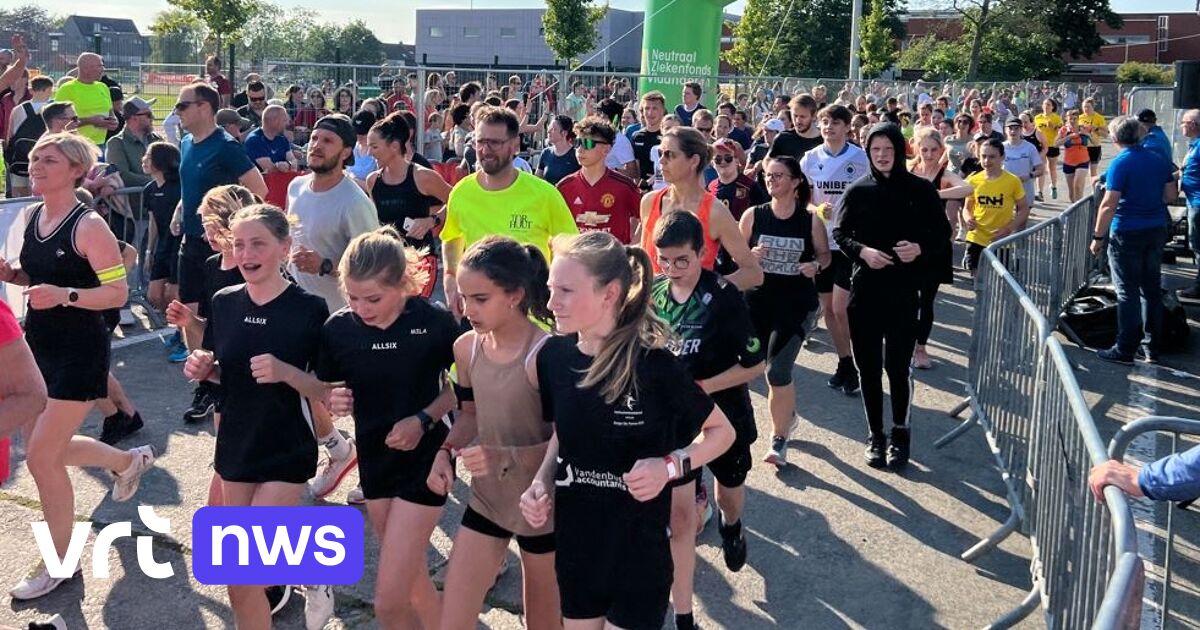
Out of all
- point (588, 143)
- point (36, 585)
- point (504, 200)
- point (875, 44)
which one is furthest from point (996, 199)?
point (875, 44)

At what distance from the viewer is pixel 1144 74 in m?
63.5

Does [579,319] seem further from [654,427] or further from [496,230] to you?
[496,230]

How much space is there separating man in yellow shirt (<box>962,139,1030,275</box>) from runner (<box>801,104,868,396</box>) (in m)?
2.47

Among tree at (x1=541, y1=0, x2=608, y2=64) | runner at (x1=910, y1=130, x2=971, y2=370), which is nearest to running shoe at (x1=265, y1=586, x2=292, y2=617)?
runner at (x1=910, y1=130, x2=971, y2=370)

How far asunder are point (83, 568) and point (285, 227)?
1.97 metres

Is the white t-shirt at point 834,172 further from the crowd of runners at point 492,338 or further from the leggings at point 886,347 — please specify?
the leggings at point 886,347

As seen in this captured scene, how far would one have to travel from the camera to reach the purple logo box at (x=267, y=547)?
3877mm

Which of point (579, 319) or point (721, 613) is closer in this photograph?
point (579, 319)

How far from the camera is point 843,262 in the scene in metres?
7.44

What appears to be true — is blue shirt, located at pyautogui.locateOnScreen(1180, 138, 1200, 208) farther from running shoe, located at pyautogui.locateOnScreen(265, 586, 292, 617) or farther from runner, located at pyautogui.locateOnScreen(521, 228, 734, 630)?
running shoe, located at pyautogui.locateOnScreen(265, 586, 292, 617)

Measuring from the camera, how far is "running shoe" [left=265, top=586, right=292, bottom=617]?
439 centimetres

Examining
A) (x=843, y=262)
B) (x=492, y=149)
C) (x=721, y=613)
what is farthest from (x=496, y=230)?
(x=843, y=262)

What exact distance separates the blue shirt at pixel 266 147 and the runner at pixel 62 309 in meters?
5.77

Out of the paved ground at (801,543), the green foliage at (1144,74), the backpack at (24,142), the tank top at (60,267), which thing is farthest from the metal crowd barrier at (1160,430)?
the green foliage at (1144,74)
